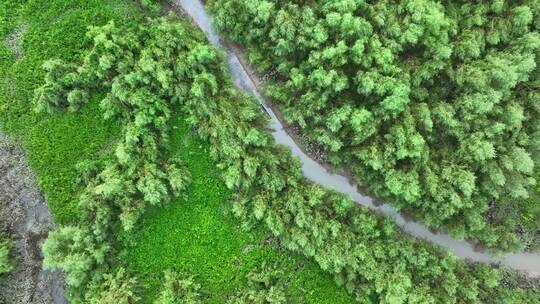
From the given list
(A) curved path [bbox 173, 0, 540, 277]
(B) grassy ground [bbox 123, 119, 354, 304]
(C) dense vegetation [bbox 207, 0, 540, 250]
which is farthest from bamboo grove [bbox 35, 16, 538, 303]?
(C) dense vegetation [bbox 207, 0, 540, 250]

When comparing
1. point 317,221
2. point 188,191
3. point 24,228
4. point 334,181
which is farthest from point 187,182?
point 24,228

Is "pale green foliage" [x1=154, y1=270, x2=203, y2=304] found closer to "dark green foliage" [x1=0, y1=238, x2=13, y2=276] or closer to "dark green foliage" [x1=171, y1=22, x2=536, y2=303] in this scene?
"dark green foliage" [x1=171, y1=22, x2=536, y2=303]

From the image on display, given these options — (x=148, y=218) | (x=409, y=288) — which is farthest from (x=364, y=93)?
(x=148, y=218)

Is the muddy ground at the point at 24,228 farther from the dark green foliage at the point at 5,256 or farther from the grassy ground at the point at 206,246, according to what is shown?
the grassy ground at the point at 206,246

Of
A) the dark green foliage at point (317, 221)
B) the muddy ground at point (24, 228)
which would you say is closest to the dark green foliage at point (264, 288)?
the dark green foliage at point (317, 221)

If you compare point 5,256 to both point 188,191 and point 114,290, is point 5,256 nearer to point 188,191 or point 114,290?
point 114,290
